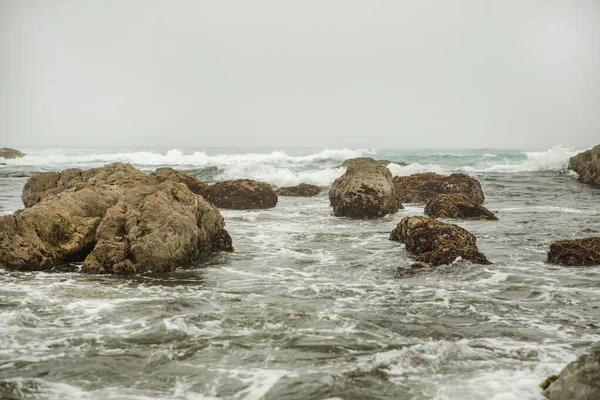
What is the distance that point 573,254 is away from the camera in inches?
380

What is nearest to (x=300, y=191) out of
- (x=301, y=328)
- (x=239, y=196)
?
(x=239, y=196)

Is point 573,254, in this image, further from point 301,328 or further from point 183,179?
point 183,179

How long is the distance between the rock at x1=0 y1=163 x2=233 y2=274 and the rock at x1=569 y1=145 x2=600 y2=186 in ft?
81.9

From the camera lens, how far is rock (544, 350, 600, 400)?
3709 millimetres

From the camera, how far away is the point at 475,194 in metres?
21.0

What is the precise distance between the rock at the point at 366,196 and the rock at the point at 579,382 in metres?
12.5

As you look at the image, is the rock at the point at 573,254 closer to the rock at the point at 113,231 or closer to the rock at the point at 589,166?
the rock at the point at 113,231

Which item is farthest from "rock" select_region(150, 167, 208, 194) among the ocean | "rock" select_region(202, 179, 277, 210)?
the ocean

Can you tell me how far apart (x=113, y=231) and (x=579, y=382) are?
769 cm

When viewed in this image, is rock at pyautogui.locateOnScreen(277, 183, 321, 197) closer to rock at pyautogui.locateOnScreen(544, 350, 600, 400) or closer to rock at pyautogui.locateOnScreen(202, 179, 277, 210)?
rock at pyautogui.locateOnScreen(202, 179, 277, 210)

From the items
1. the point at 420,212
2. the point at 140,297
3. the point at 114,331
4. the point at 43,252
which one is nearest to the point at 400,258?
the point at 140,297

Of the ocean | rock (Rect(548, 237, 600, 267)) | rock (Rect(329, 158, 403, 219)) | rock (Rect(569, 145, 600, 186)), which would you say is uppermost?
rock (Rect(569, 145, 600, 186))

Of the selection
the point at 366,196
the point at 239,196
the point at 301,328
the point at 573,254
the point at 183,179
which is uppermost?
the point at 183,179

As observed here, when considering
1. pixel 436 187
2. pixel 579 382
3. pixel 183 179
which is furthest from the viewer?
pixel 436 187
